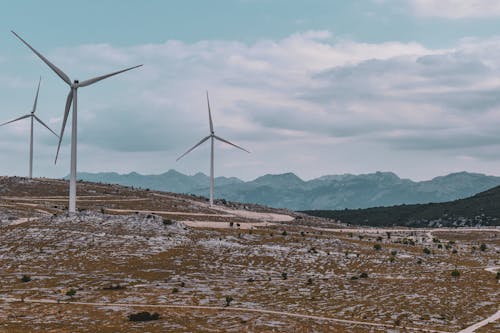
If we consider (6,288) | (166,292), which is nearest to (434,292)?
(166,292)

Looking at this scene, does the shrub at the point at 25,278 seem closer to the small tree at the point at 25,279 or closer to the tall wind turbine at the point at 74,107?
the small tree at the point at 25,279

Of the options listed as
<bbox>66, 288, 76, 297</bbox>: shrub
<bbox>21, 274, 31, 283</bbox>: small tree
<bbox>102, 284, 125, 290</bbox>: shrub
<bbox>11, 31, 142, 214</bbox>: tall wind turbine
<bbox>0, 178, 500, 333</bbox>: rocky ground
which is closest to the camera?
<bbox>0, 178, 500, 333</bbox>: rocky ground

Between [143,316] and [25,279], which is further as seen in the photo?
[25,279]

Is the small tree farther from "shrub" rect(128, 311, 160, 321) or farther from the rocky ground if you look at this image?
"shrub" rect(128, 311, 160, 321)

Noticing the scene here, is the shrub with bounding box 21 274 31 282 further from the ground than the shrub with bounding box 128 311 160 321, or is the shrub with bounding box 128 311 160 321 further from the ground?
the shrub with bounding box 21 274 31 282

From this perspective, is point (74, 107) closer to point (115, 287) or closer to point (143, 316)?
point (115, 287)

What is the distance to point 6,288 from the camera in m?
62.2

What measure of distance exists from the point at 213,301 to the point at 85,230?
46.4 meters

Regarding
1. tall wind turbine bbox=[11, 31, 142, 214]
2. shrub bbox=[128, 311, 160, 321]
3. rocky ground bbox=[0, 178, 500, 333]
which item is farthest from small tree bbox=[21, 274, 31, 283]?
tall wind turbine bbox=[11, 31, 142, 214]

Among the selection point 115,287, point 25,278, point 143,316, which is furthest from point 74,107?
point 143,316

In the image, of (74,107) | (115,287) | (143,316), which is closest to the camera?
(143,316)

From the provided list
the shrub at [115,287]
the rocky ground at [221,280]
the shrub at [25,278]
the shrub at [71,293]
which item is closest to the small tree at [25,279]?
the shrub at [25,278]

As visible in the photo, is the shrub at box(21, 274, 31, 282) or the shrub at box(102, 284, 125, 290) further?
the shrub at box(21, 274, 31, 282)

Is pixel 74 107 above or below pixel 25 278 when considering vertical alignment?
above
